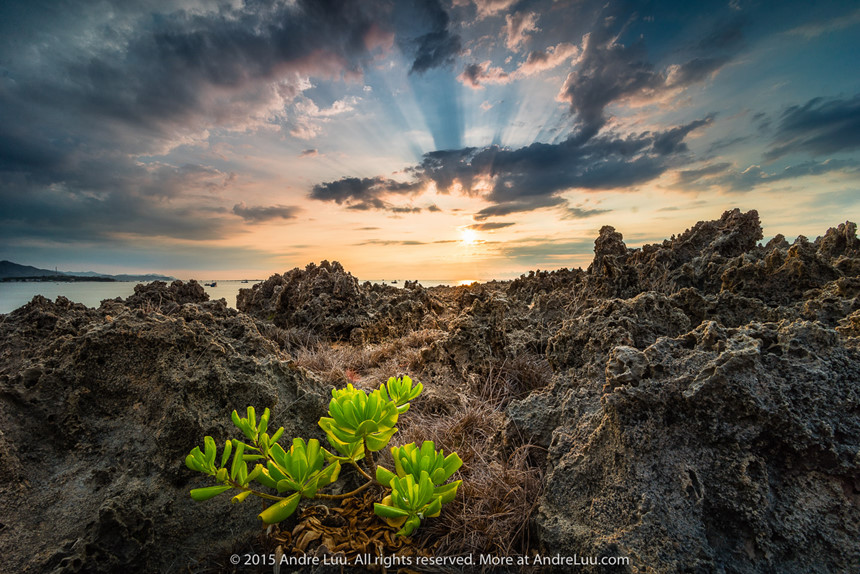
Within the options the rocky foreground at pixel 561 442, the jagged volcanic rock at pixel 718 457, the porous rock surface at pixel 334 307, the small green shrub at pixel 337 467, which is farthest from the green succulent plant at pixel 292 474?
the porous rock surface at pixel 334 307

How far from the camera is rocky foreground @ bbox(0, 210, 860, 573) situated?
1.40m

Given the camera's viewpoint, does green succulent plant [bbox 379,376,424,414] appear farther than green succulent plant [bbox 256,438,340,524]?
Yes

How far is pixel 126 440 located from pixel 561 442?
89.5 inches

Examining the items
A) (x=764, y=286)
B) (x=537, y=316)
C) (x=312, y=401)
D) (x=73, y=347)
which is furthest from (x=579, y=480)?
(x=537, y=316)

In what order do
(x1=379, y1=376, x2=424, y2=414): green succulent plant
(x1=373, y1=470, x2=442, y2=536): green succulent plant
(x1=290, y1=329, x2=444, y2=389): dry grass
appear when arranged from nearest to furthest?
(x1=373, y1=470, x2=442, y2=536): green succulent plant < (x1=379, y1=376, x2=424, y2=414): green succulent plant < (x1=290, y1=329, x2=444, y2=389): dry grass

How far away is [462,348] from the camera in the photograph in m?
4.13

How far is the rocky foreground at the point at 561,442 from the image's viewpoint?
1.40m

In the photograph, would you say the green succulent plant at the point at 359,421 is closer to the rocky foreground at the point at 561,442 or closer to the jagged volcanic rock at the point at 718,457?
the rocky foreground at the point at 561,442

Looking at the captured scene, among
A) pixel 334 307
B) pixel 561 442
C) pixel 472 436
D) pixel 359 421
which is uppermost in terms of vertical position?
pixel 334 307

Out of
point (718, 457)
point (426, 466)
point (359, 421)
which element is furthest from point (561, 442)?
point (359, 421)

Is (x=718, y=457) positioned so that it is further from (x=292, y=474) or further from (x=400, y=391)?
(x=292, y=474)

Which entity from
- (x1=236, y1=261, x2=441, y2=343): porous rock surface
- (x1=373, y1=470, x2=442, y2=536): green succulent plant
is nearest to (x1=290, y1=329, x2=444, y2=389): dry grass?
(x1=236, y1=261, x2=441, y2=343): porous rock surface

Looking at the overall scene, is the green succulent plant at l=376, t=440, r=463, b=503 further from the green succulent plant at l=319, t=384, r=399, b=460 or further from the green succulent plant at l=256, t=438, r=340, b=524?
the green succulent plant at l=256, t=438, r=340, b=524

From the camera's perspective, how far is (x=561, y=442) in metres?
1.96
